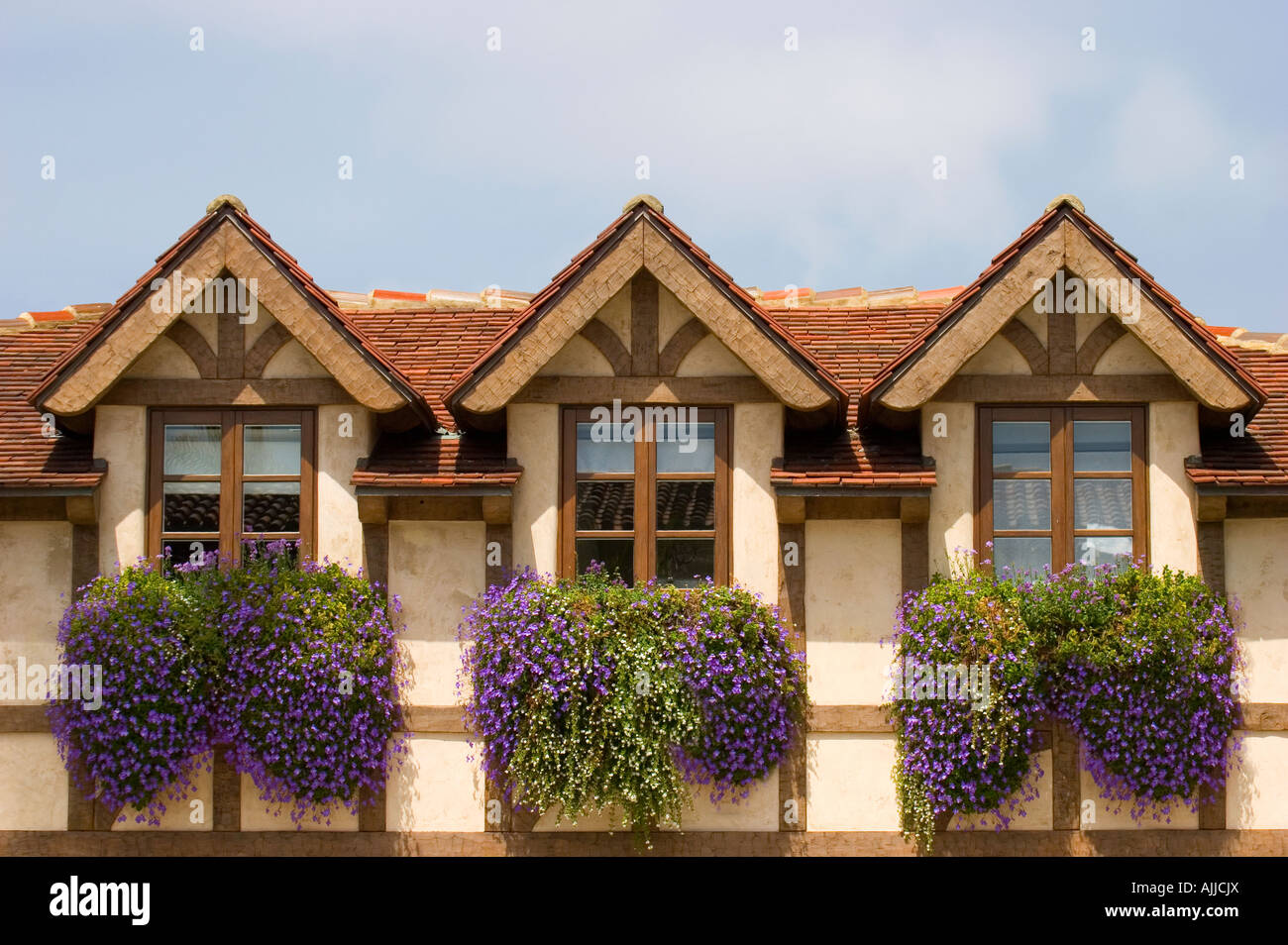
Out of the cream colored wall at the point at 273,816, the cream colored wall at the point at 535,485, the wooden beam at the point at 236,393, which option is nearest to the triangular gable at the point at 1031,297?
the cream colored wall at the point at 535,485

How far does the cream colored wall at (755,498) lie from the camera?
44.2ft

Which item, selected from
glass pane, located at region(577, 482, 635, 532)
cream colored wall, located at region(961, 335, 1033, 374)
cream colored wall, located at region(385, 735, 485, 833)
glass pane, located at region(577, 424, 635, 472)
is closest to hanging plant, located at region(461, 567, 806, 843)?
cream colored wall, located at region(385, 735, 485, 833)

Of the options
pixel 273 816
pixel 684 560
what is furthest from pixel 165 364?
pixel 684 560

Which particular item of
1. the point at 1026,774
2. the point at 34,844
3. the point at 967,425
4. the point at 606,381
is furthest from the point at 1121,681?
the point at 34,844

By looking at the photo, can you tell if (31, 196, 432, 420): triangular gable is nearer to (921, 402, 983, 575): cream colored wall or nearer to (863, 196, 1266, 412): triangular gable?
(863, 196, 1266, 412): triangular gable

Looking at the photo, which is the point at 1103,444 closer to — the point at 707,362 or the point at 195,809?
the point at 707,362

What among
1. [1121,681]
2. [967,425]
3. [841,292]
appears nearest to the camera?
[1121,681]

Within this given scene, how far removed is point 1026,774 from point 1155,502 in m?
2.59

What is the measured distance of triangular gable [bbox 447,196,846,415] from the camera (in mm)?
13211

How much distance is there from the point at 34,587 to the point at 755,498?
248 inches

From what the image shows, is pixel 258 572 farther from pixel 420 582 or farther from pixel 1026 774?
pixel 1026 774

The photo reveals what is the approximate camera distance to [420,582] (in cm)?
1353

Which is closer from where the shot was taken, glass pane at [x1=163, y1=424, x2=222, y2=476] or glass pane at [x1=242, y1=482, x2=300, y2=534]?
glass pane at [x1=242, y1=482, x2=300, y2=534]

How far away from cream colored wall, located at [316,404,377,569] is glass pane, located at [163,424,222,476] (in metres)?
0.94
